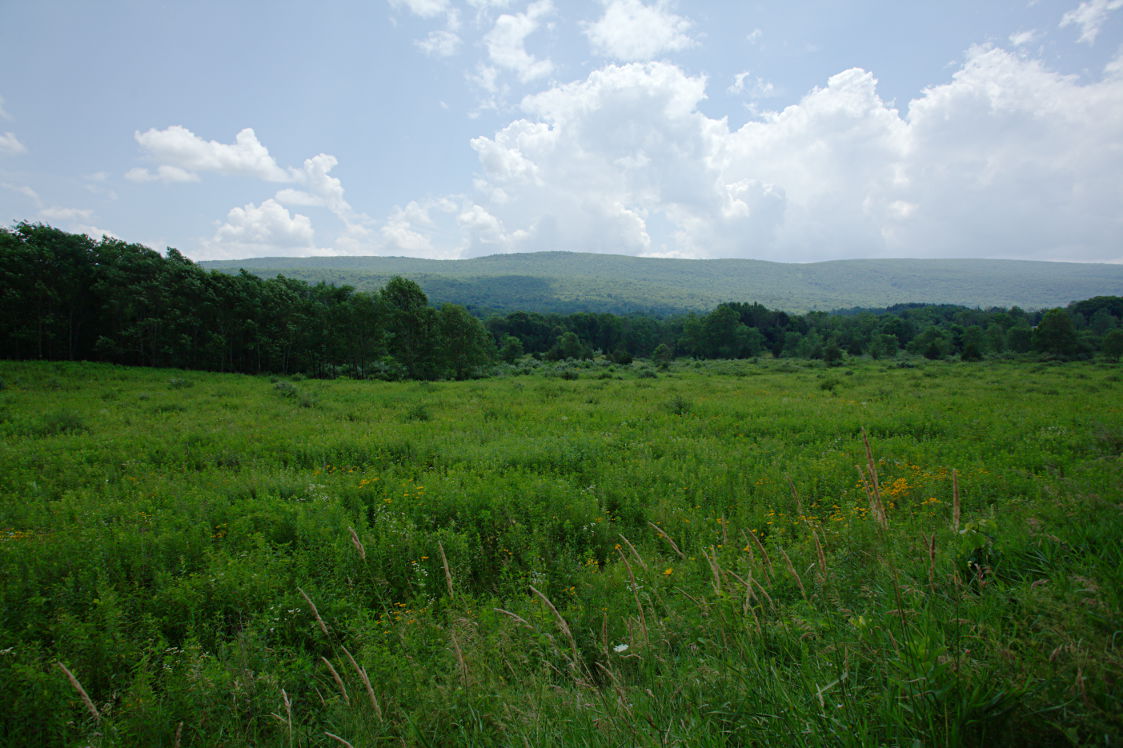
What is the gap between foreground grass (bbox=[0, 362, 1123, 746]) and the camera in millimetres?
1947

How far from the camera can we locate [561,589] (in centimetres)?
491

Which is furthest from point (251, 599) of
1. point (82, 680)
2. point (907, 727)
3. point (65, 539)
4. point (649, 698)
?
point (907, 727)

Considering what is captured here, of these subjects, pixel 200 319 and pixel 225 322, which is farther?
pixel 225 322

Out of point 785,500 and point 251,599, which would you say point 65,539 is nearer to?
point 251,599

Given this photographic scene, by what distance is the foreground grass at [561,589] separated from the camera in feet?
6.39

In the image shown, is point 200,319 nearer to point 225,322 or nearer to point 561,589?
point 225,322

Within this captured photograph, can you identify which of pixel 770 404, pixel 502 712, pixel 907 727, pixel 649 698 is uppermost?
pixel 907 727

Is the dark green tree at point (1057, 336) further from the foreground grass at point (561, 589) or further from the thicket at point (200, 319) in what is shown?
the thicket at point (200, 319)

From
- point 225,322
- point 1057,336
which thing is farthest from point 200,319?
point 1057,336

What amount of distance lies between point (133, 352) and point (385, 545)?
46912mm

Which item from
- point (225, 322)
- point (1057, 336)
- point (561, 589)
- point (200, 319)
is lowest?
point (561, 589)

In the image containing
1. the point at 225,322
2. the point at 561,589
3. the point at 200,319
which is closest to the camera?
the point at 561,589

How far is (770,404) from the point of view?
17688 millimetres

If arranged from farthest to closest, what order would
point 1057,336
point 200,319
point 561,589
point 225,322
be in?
point 1057,336
point 225,322
point 200,319
point 561,589
